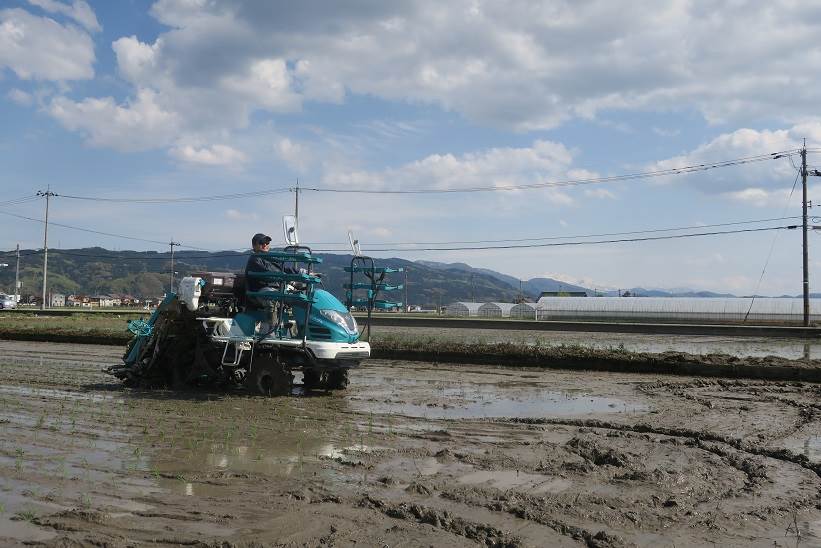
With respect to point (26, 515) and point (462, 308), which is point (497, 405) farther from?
point (462, 308)

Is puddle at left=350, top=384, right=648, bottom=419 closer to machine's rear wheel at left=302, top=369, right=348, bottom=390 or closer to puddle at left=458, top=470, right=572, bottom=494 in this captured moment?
machine's rear wheel at left=302, top=369, right=348, bottom=390

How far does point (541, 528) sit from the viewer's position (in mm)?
4758

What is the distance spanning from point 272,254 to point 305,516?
6132mm

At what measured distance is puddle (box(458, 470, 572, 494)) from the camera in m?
5.73

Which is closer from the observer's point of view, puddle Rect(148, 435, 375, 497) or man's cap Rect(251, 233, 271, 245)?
puddle Rect(148, 435, 375, 497)

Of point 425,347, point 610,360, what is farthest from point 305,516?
point 425,347

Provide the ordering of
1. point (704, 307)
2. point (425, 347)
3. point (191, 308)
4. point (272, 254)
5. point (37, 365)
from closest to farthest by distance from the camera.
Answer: point (272, 254)
point (191, 308)
point (37, 365)
point (425, 347)
point (704, 307)

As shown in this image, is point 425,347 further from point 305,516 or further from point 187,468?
point 305,516

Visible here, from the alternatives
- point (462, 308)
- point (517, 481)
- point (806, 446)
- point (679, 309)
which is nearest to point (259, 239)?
point (517, 481)

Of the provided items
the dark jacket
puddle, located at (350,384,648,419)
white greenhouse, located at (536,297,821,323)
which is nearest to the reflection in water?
puddle, located at (350,384,648,419)

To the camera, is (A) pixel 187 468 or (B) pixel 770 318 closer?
(A) pixel 187 468

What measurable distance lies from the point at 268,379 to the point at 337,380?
1291 mm

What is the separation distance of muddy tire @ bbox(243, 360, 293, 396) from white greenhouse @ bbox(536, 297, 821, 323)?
49.2m

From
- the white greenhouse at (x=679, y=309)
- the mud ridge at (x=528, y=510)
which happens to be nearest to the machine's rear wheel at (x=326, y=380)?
the mud ridge at (x=528, y=510)
